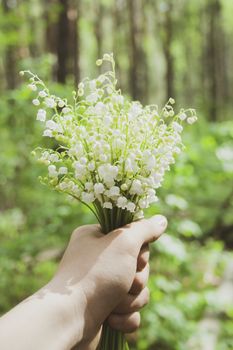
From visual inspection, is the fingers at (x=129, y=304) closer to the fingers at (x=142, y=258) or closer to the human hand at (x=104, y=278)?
the human hand at (x=104, y=278)

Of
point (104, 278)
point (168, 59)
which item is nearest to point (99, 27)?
point (168, 59)

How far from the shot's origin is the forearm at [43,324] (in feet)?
4.74

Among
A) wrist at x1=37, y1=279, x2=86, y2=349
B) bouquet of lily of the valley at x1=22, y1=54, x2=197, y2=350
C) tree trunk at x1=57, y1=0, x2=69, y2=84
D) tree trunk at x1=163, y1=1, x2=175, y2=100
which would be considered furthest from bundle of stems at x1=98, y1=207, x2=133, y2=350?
tree trunk at x1=163, y1=1, x2=175, y2=100

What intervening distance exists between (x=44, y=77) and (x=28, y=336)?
3.73 m

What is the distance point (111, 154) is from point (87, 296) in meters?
0.50

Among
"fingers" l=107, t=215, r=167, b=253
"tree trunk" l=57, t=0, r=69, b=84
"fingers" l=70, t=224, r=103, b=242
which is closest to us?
"fingers" l=107, t=215, r=167, b=253

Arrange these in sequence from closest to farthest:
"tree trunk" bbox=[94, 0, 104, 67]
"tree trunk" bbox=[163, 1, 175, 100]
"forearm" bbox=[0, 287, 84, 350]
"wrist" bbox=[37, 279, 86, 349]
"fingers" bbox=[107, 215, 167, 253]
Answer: "forearm" bbox=[0, 287, 84, 350]
"wrist" bbox=[37, 279, 86, 349]
"fingers" bbox=[107, 215, 167, 253]
"tree trunk" bbox=[163, 1, 175, 100]
"tree trunk" bbox=[94, 0, 104, 67]

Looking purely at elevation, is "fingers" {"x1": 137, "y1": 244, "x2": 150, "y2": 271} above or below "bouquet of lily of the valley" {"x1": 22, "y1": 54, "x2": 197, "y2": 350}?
below

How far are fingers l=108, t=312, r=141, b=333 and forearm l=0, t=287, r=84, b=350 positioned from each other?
0.65 feet

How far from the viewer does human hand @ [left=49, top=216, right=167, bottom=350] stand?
167cm

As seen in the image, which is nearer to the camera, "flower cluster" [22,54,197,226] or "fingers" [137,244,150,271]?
"flower cluster" [22,54,197,226]

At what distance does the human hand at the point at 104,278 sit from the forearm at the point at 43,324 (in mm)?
20

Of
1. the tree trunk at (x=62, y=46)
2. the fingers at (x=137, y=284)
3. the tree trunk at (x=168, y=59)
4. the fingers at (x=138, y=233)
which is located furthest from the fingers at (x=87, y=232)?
the tree trunk at (x=168, y=59)

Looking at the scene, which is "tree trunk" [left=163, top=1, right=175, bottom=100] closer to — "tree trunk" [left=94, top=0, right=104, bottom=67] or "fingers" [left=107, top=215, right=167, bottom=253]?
"tree trunk" [left=94, top=0, right=104, bottom=67]
